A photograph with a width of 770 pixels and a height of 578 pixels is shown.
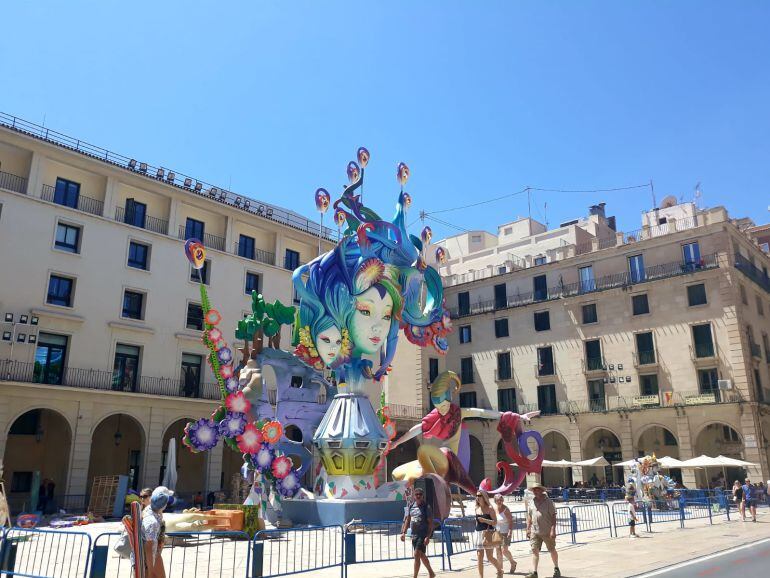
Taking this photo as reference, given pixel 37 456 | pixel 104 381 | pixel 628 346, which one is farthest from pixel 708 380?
pixel 37 456

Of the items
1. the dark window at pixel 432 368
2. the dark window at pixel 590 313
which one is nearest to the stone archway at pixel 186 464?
the dark window at pixel 432 368

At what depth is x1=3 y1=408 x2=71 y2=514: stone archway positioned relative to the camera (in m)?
27.8

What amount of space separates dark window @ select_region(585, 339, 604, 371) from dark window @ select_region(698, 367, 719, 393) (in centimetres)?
573

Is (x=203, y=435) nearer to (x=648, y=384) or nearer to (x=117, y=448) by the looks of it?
(x=117, y=448)

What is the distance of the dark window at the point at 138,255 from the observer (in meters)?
32.4

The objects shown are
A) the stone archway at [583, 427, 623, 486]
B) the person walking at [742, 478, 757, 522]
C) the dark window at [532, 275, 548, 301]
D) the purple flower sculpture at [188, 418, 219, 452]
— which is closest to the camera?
the purple flower sculpture at [188, 418, 219, 452]

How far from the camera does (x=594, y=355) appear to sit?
132 feet

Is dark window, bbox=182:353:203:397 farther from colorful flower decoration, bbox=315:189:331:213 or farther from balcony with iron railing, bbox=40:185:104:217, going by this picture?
colorful flower decoration, bbox=315:189:331:213

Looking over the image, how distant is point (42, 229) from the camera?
29.0 m

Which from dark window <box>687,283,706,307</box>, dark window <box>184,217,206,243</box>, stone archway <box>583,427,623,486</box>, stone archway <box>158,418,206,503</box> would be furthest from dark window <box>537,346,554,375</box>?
dark window <box>184,217,206,243</box>

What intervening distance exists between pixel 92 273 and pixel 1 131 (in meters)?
7.20

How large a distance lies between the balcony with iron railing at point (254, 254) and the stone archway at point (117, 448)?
10.9 m

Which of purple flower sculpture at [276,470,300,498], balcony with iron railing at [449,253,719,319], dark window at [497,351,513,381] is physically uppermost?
balcony with iron railing at [449,253,719,319]

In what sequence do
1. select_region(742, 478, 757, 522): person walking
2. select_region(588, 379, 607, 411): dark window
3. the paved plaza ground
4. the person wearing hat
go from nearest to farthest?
the person wearing hat → the paved plaza ground → select_region(742, 478, 757, 522): person walking → select_region(588, 379, 607, 411): dark window
